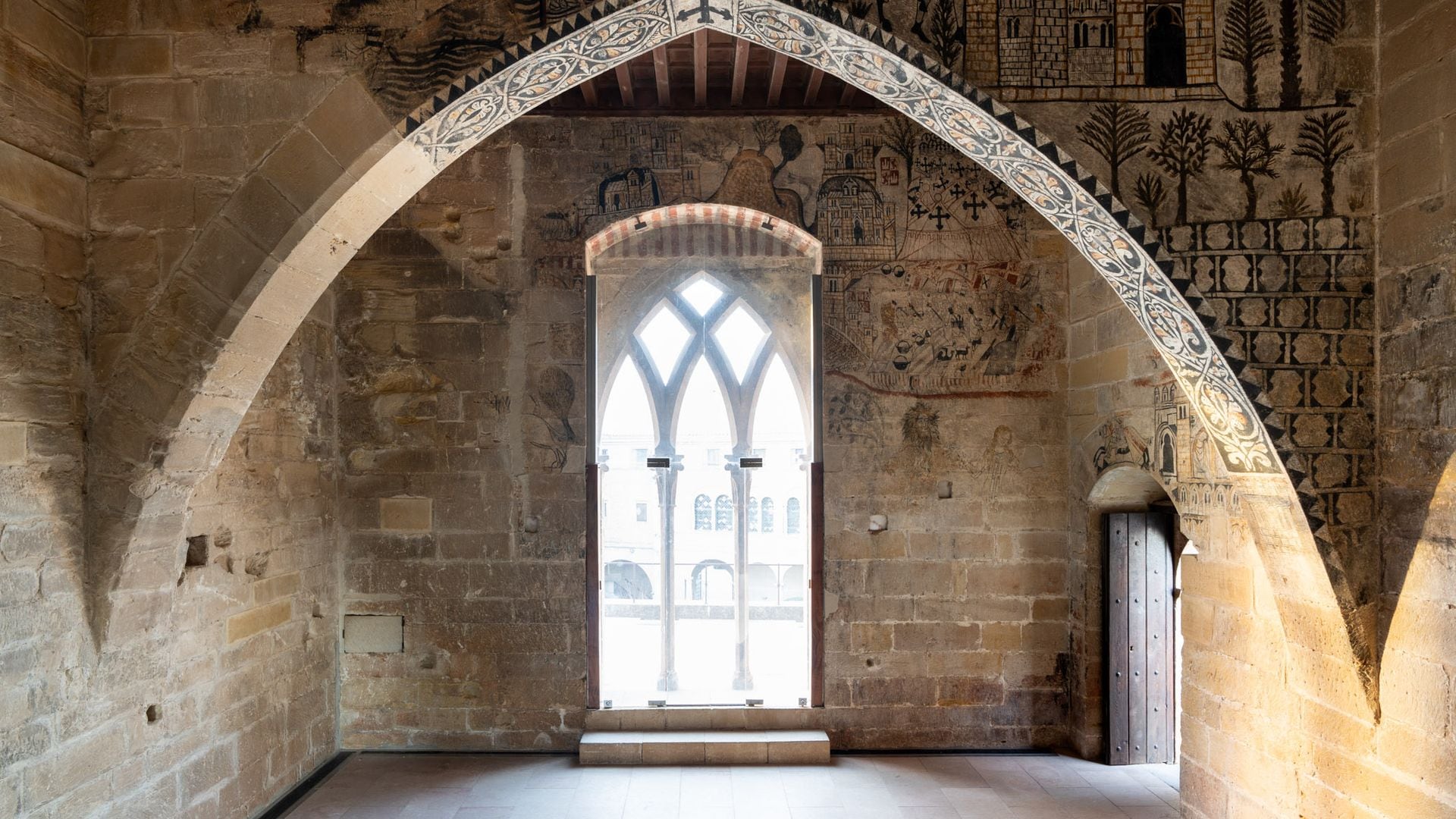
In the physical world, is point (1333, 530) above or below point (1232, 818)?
above

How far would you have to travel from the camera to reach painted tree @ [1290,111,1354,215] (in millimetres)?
2848

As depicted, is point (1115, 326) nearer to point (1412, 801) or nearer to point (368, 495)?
point (1412, 801)

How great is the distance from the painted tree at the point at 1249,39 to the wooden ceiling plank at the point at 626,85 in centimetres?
287

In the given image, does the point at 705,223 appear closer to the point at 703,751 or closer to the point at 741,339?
the point at 741,339

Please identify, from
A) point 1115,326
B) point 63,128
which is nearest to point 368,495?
point 63,128

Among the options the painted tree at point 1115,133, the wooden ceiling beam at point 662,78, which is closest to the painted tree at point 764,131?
the wooden ceiling beam at point 662,78

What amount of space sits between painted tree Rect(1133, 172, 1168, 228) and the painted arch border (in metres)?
0.06

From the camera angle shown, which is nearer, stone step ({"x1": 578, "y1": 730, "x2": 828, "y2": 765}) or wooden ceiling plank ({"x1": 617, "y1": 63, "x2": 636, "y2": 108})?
wooden ceiling plank ({"x1": 617, "y1": 63, "x2": 636, "y2": 108})

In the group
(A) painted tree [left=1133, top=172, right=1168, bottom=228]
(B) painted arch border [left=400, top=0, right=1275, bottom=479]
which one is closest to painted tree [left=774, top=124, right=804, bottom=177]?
(B) painted arch border [left=400, top=0, right=1275, bottom=479]

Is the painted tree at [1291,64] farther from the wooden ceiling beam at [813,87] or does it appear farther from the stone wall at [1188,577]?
the wooden ceiling beam at [813,87]

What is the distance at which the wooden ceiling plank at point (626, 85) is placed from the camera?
471 centimetres

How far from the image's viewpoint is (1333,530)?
2.84 m

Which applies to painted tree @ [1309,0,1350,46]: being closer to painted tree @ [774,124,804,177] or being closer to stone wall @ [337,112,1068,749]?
stone wall @ [337,112,1068,749]

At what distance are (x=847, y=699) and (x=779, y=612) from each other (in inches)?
87.7
